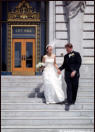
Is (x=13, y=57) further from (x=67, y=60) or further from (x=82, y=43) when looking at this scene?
(x=67, y=60)

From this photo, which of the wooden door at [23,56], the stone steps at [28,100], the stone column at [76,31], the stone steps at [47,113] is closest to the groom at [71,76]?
the stone steps at [47,113]

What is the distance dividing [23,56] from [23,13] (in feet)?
7.92

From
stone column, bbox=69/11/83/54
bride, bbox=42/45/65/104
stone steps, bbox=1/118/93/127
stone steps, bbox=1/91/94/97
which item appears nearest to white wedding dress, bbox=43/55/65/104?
bride, bbox=42/45/65/104

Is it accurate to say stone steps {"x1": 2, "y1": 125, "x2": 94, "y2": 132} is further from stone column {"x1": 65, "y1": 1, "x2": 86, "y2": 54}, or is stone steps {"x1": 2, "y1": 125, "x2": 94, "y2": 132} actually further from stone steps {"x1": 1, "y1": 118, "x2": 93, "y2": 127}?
stone column {"x1": 65, "y1": 1, "x2": 86, "y2": 54}

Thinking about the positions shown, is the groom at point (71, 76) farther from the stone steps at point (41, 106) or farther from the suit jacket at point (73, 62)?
the stone steps at point (41, 106)

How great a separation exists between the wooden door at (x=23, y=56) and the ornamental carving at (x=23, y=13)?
1.23 metres

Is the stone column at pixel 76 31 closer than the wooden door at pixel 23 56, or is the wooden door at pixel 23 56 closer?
the stone column at pixel 76 31

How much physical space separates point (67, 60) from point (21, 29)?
8.44 metres

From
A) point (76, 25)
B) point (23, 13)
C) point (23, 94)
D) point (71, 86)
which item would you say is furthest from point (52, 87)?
point (23, 13)

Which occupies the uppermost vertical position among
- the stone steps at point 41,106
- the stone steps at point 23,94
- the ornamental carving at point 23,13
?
the ornamental carving at point 23,13

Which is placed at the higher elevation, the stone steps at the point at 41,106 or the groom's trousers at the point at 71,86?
the groom's trousers at the point at 71,86

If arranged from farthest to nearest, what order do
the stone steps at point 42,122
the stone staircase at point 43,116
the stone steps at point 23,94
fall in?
the stone steps at point 23,94 → the stone steps at point 42,122 → the stone staircase at point 43,116

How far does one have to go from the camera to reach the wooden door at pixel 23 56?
57.0 feet

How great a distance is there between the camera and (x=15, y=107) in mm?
9070
